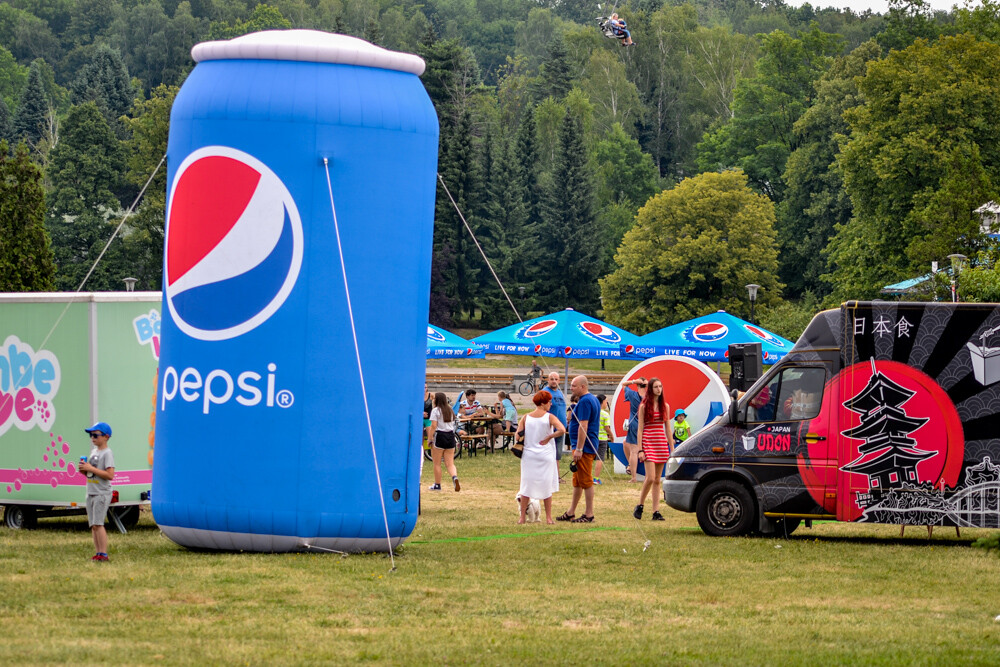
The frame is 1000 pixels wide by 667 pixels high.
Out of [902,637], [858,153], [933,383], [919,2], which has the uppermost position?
[919,2]

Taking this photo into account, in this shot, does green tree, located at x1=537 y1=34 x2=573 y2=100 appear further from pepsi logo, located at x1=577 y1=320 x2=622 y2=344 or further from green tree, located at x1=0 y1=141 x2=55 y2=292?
pepsi logo, located at x1=577 y1=320 x2=622 y2=344

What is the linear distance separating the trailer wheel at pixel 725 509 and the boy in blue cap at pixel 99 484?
660 centimetres

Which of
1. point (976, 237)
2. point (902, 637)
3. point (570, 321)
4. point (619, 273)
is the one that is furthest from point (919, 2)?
point (902, 637)

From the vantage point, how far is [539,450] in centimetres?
1570

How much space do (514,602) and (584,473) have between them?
6036mm

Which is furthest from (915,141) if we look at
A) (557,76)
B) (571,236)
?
(557,76)

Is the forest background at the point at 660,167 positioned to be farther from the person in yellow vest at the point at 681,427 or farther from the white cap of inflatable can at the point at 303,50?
the white cap of inflatable can at the point at 303,50

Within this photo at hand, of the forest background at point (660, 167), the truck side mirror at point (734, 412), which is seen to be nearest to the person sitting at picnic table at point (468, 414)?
the forest background at point (660, 167)

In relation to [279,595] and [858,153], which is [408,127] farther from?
[858,153]

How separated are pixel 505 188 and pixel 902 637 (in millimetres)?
71344

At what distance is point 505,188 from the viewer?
7969 centimetres

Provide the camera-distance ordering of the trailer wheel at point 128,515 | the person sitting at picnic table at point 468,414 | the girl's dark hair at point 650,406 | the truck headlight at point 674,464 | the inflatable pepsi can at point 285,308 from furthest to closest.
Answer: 1. the person sitting at picnic table at point 468,414
2. the girl's dark hair at point 650,406
3. the trailer wheel at point 128,515
4. the truck headlight at point 674,464
5. the inflatable pepsi can at point 285,308

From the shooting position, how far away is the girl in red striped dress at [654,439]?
1670 cm

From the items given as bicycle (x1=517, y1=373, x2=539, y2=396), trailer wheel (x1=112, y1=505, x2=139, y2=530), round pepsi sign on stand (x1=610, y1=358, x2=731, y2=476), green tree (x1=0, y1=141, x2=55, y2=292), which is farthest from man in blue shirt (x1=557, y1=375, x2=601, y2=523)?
bicycle (x1=517, y1=373, x2=539, y2=396)
